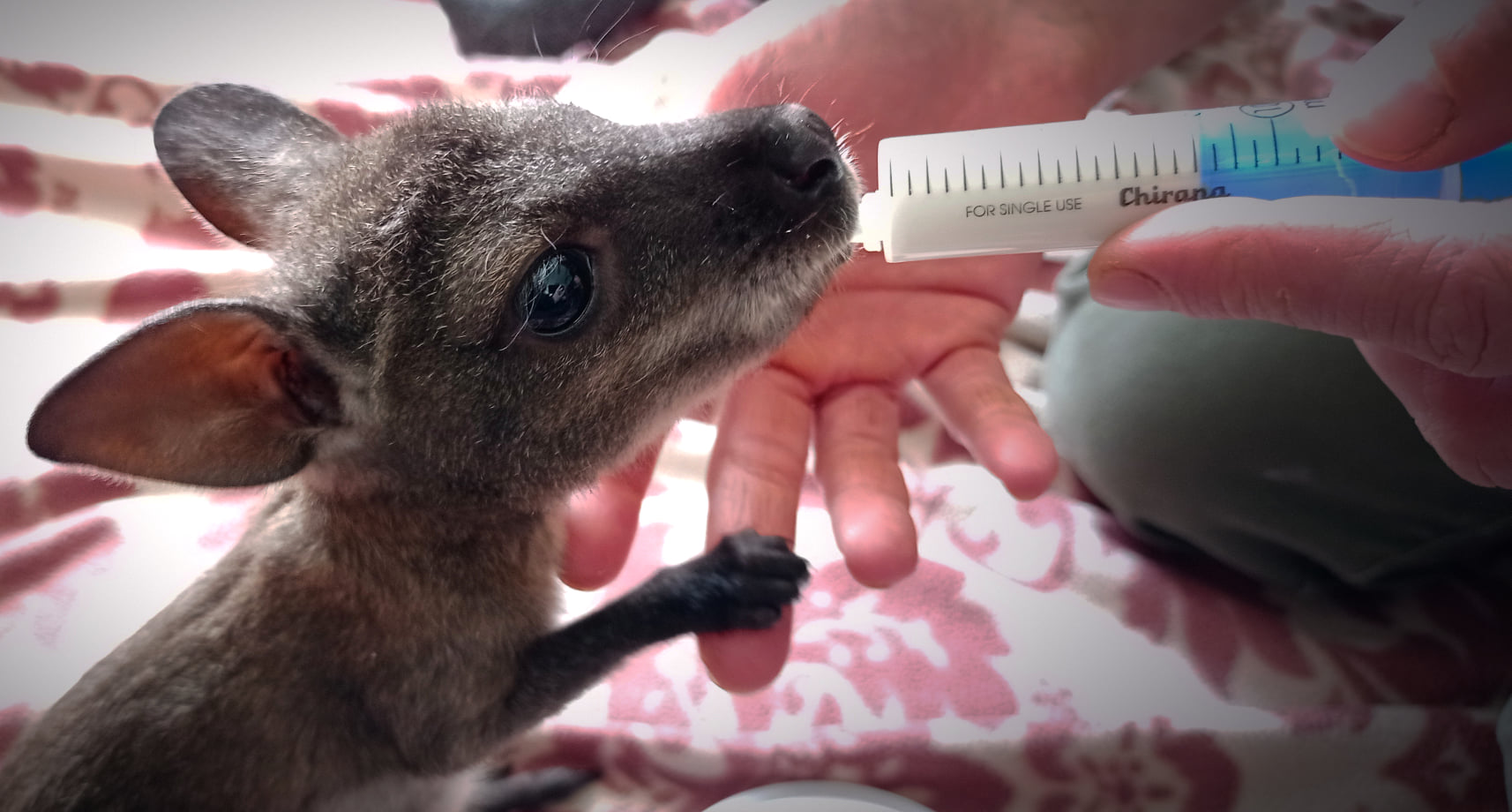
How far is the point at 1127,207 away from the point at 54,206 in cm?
284

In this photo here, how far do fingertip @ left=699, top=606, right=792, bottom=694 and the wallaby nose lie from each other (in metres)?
0.74

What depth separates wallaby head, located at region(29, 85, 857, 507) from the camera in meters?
1.21

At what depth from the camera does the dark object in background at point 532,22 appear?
81.4 inches

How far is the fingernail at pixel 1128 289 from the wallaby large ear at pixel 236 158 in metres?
1.28

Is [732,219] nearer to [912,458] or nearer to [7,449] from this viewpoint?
[912,458]

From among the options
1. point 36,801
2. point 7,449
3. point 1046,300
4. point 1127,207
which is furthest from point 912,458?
point 7,449

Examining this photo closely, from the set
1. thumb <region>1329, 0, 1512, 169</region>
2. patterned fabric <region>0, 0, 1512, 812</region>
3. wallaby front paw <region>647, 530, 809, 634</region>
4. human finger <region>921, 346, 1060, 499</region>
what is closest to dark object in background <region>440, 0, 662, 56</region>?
patterned fabric <region>0, 0, 1512, 812</region>

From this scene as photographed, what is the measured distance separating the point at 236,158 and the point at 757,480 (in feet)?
3.69

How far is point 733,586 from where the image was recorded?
1508 millimetres

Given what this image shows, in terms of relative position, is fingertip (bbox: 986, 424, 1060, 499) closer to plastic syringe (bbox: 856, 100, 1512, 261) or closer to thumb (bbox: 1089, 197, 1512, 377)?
plastic syringe (bbox: 856, 100, 1512, 261)

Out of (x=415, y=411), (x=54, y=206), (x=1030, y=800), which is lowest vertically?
(x=1030, y=800)

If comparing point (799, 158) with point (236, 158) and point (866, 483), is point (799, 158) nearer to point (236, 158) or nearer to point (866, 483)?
point (866, 483)

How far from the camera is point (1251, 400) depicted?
2035mm

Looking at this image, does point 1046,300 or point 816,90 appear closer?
point 816,90
